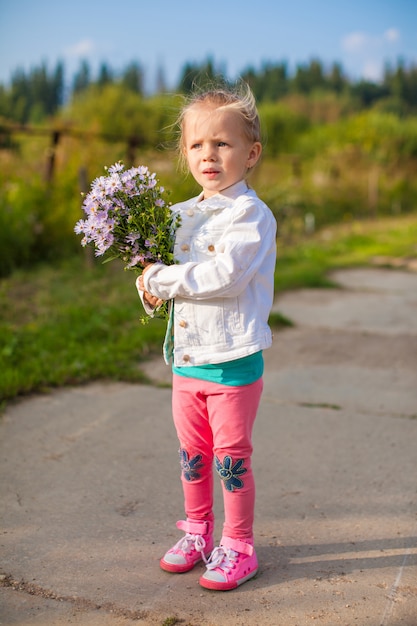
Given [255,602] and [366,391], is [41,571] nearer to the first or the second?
[255,602]

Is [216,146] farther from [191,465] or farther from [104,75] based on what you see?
[104,75]

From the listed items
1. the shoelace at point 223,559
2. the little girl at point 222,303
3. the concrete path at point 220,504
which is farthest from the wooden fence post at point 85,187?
the shoelace at point 223,559

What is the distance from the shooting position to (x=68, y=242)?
289 inches

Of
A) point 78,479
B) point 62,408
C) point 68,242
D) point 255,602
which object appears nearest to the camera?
point 255,602

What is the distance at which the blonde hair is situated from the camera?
2229 mm

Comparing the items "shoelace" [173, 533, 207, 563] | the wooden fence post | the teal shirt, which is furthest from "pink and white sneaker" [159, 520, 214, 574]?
the wooden fence post

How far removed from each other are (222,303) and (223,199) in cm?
33

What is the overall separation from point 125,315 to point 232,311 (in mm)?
3228

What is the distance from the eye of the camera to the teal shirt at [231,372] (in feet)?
7.28

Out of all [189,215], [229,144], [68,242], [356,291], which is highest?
[229,144]

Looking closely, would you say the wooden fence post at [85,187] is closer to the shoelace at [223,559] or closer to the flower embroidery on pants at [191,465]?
the flower embroidery on pants at [191,465]

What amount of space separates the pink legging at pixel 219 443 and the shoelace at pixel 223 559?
0.06 metres

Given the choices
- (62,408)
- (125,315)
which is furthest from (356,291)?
(62,408)

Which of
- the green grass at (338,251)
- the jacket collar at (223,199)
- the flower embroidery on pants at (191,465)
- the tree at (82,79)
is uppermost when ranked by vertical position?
the tree at (82,79)
